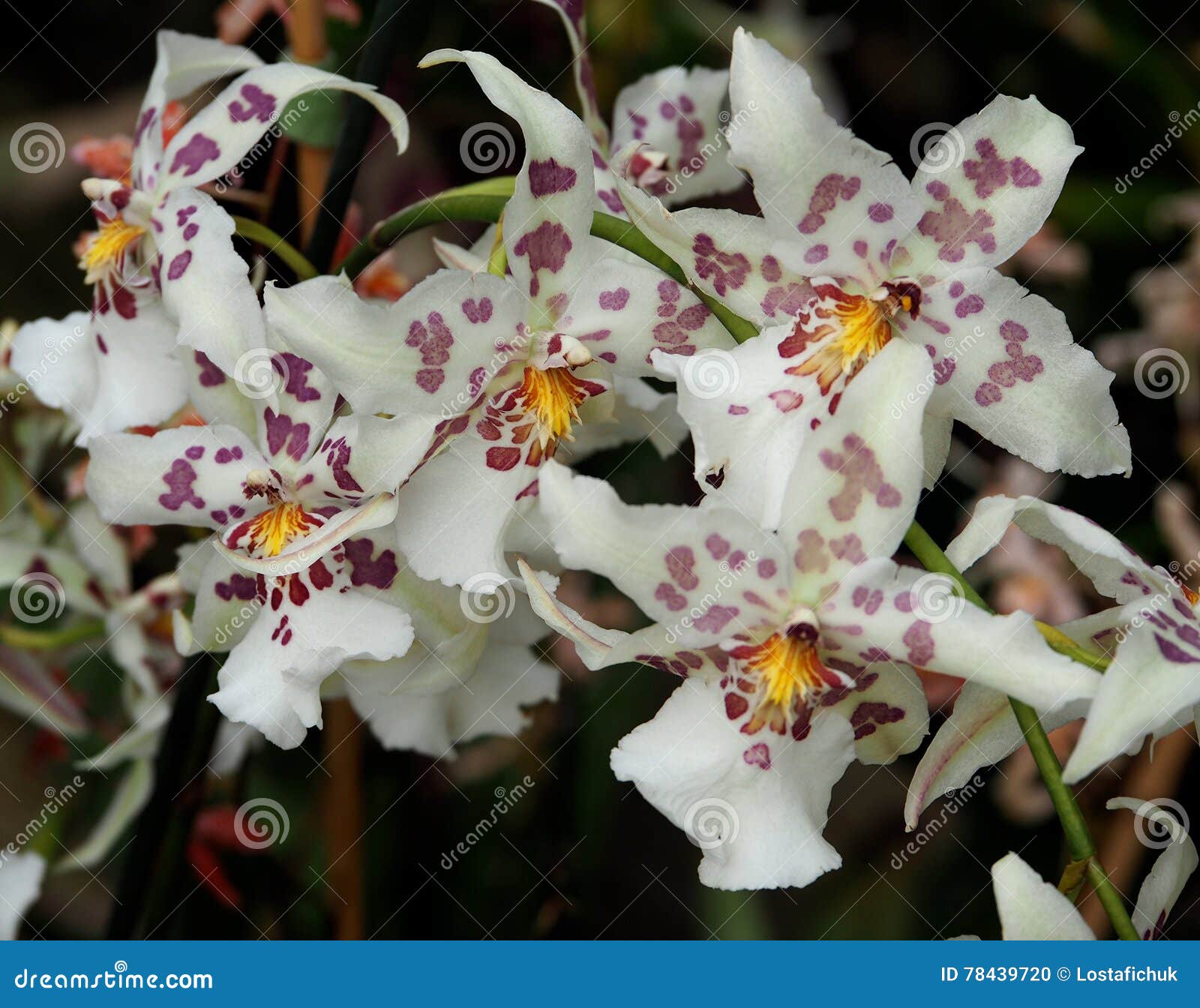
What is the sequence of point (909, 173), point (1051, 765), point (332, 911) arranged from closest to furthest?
point (1051, 765), point (332, 911), point (909, 173)

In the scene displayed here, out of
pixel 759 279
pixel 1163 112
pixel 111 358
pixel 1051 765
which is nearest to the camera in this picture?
pixel 1051 765

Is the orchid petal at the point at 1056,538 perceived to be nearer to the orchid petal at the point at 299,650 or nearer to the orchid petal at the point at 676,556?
the orchid petal at the point at 676,556

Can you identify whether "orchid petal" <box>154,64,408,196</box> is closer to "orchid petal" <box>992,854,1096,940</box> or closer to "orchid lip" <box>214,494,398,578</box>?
"orchid lip" <box>214,494,398,578</box>

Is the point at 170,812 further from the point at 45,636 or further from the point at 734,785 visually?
the point at 734,785

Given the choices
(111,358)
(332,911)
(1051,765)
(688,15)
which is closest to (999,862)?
(1051,765)

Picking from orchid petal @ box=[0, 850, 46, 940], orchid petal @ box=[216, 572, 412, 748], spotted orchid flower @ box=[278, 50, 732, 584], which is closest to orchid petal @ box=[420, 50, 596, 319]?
spotted orchid flower @ box=[278, 50, 732, 584]

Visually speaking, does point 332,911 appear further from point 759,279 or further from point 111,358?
point 759,279
